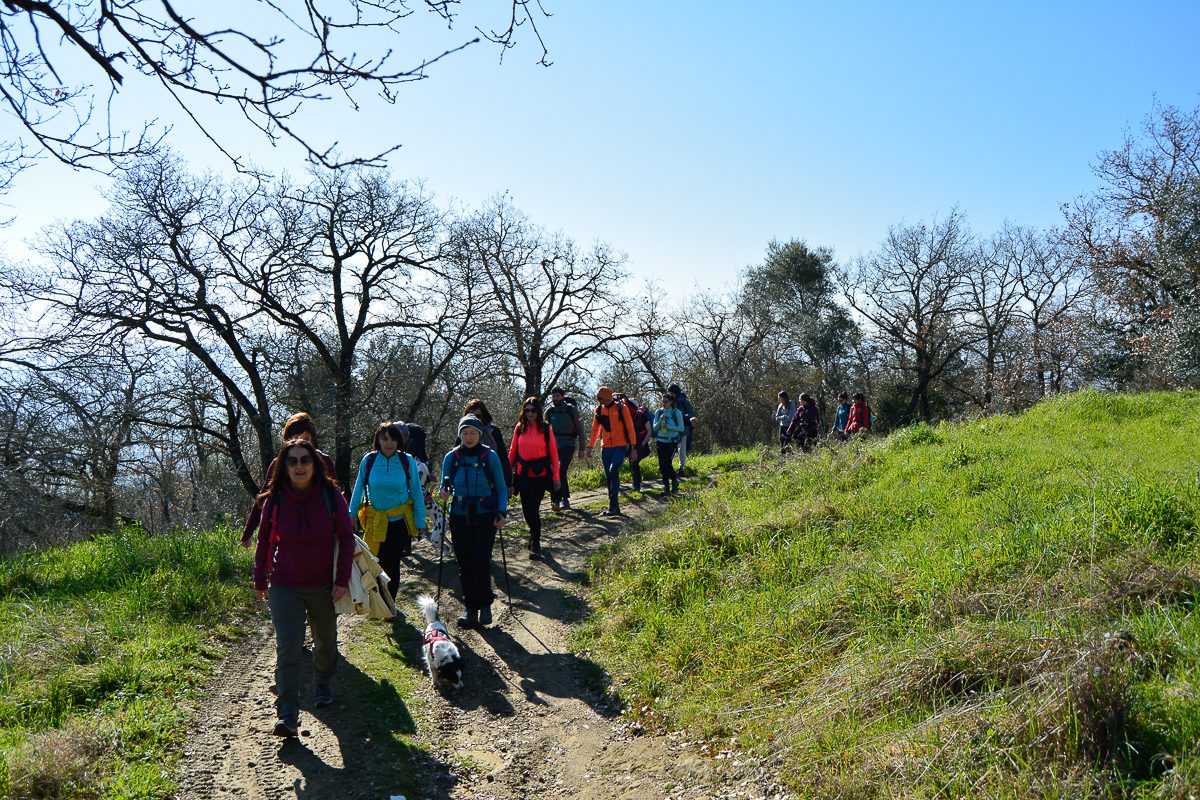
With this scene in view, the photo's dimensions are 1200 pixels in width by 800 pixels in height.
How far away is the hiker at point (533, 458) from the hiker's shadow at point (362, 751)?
396 centimetres

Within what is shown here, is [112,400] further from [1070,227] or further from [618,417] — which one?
[1070,227]

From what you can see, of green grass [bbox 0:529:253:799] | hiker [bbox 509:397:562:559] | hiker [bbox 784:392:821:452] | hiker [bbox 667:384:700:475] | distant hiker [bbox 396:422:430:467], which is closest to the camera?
green grass [bbox 0:529:253:799]

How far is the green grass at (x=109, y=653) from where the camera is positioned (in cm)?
413

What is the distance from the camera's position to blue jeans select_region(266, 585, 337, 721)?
482 centimetres

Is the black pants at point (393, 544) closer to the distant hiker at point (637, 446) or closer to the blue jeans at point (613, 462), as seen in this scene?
the blue jeans at point (613, 462)

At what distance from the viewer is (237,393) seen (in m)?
21.5

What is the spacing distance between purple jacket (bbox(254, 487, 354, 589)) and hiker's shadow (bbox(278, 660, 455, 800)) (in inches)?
35.9

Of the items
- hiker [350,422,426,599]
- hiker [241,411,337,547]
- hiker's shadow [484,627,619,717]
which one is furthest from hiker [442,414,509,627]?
hiker [241,411,337,547]

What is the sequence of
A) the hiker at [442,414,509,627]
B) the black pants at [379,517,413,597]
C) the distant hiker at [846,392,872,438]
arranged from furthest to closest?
the distant hiker at [846,392,872,438] < the black pants at [379,517,413,597] < the hiker at [442,414,509,627]

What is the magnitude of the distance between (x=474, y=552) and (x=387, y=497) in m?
0.94

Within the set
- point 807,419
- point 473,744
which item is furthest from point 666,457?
point 473,744

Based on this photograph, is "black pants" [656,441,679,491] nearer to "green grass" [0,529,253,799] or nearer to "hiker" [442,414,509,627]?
"hiker" [442,414,509,627]

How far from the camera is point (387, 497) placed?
7105 millimetres

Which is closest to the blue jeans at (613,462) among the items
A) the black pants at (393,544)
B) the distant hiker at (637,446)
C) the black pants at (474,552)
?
the distant hiker at (637,446)
